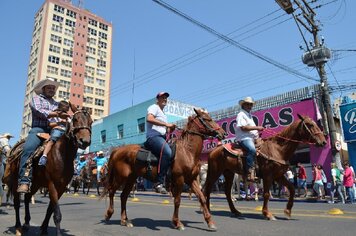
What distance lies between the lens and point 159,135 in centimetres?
703

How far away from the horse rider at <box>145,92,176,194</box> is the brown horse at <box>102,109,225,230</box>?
18 cm

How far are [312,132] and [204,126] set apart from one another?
120 inches

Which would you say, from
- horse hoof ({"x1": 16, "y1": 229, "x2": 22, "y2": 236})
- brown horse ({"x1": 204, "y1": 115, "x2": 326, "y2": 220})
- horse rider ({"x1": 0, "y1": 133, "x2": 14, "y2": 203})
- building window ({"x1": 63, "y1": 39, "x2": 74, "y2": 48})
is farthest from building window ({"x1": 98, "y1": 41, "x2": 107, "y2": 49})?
horse hoof ({"x1": 16, "y1": 229, "x2": 22, "y2": 236})

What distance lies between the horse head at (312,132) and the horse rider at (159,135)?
3.65m

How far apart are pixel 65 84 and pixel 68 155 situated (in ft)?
294

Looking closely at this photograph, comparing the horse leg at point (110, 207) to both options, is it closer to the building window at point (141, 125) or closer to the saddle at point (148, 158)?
the saddle at point (148, 158)

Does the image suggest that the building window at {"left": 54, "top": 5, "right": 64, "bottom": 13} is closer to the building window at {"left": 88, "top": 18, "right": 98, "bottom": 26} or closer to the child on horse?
the building window at {"left": 88, "top": 18, "right": 98, "bottom": 26}

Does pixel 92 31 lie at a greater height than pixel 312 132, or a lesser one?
greater

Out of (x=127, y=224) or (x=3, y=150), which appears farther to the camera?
(x=3, y=150)

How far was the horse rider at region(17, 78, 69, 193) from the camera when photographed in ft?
18.4

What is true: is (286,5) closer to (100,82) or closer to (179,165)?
(179,165)

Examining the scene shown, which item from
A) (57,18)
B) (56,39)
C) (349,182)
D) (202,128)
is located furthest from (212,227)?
(57,18)

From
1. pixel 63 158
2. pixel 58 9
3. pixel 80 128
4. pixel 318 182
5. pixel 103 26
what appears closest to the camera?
pixel 80 128

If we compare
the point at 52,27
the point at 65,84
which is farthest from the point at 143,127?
the point at 52,27
